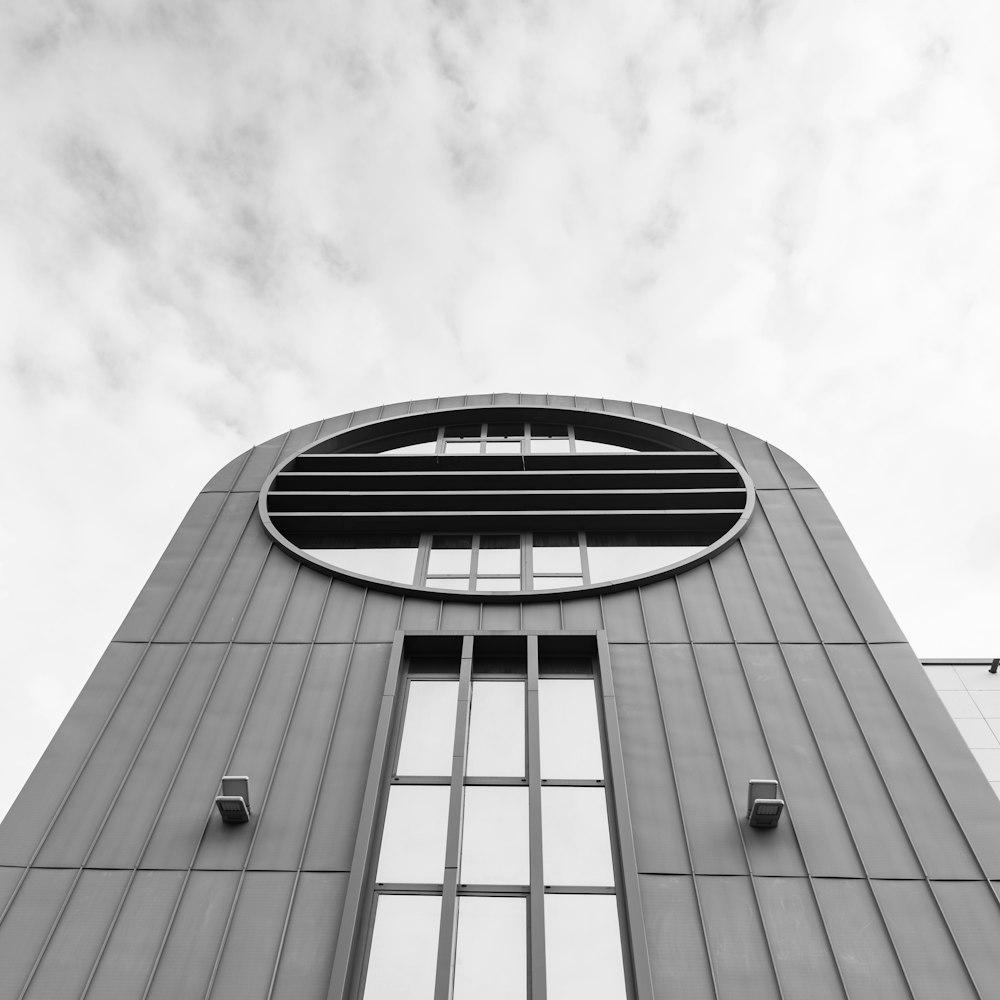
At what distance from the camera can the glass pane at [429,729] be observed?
40.6 feet

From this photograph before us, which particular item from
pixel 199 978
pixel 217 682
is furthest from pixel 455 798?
pixel 217 682

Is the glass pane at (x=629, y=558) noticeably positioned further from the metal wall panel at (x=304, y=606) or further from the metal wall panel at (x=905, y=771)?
the metal wall panel at (x=304, y=606)

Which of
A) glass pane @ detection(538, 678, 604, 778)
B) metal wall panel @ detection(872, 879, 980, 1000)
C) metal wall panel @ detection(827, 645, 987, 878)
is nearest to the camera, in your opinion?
metal wall panel @ detection(872, 879, 980, 1000)

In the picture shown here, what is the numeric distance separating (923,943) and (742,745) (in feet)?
10.5

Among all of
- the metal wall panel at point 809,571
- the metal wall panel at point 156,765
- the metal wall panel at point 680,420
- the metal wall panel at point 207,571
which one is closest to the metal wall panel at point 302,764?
the metal wall panel at point 156,765

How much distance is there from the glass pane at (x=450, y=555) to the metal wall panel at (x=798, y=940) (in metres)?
7.98

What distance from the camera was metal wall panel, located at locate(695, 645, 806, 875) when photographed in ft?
35.3

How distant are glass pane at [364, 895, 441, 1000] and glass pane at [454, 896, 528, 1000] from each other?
0.33 metres

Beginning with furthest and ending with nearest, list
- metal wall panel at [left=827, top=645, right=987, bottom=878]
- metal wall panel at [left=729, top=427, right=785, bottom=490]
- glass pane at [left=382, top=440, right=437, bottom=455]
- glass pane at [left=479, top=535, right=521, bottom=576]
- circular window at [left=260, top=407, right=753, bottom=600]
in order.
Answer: glass pane at [left=382, top=440, right=437, bottom=455], metal wall panel at [left=729, top=427, right=785, bottom=490], glass pane at [left=479, top=535, right=521, bottom=576], circular window at [left=260, top=407, right=753, bottom=600], metal wall panel at [left=827, top=645, right=987, bottom=878]

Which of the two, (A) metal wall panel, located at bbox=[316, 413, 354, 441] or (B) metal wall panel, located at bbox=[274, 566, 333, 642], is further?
(A) metal wall panel, located at bbox=[316, 413, 354, 441]

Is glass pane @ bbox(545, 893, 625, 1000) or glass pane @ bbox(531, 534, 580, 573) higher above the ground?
glass pane @ bbox(531, 534, 580, 573)

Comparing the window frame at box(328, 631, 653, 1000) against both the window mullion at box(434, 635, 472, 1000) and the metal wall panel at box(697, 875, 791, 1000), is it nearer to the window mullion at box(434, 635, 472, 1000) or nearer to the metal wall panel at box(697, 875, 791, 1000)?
the window mullion at box(434, 635, 472, 1000)

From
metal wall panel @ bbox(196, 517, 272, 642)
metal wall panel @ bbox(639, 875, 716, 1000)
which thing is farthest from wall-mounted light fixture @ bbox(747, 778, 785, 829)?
metal wall panel @ bbox(196, 517, 272, 642)

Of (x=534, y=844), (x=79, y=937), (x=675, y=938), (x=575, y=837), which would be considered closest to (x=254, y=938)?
(x=79, y=937)
